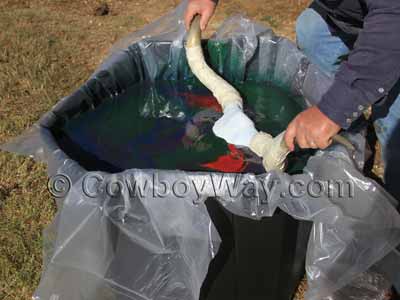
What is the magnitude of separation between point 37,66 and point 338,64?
1.43 m

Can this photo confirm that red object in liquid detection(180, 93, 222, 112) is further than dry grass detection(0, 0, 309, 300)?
Yes

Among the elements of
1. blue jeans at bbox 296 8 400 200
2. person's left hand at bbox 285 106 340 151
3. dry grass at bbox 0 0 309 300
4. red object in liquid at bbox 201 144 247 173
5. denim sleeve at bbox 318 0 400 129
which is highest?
denim sleeve at bbox 318 0 400 129

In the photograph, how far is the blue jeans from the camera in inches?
54.6

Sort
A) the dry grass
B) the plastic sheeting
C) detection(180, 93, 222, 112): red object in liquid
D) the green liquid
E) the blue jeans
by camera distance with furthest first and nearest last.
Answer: detection(180, 93, 222, 112): red object in liquid → the dry grass → the green liquid → the blue jeans → the plastic sheeting

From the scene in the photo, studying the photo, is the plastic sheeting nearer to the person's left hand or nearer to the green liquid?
the person's left hand

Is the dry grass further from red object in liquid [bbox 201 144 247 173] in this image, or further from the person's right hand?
the person's right hand

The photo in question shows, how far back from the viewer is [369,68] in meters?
0.93

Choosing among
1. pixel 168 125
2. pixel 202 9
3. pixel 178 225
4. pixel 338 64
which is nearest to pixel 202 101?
pixel 168 125

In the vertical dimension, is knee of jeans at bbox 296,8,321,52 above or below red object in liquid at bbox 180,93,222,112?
above

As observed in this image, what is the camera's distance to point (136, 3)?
10.9 feet

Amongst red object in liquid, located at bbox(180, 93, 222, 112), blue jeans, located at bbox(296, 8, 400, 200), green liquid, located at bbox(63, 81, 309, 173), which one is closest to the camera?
blue jeans, located at bbox(296, 8, 400, 200)

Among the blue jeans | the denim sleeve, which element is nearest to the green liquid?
the blue jeans

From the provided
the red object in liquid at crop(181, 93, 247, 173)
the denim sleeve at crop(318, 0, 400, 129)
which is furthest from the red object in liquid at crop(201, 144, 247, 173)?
the denim sleeve at crop(318, 0, 400, 129)

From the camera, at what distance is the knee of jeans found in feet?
5.48
